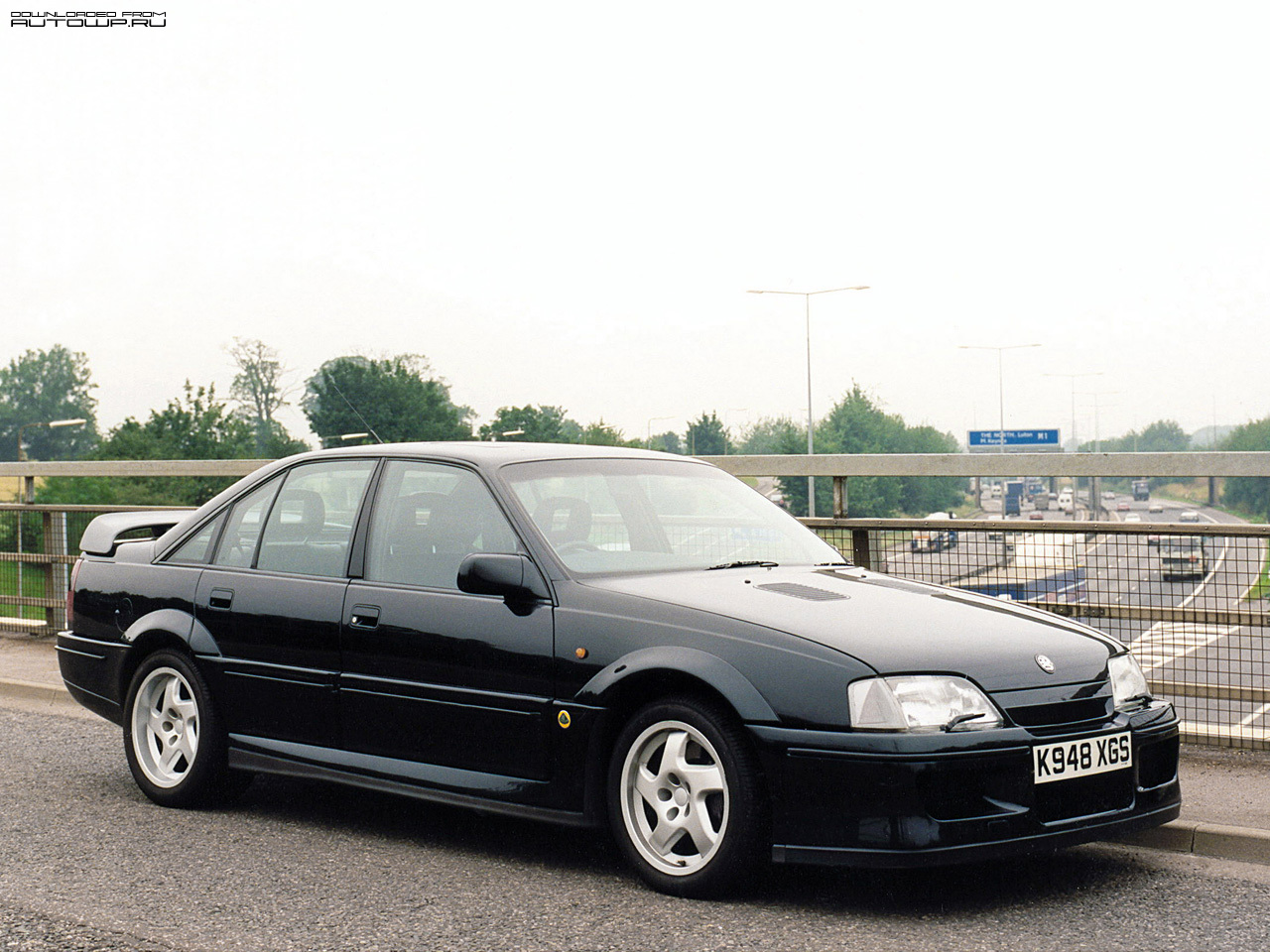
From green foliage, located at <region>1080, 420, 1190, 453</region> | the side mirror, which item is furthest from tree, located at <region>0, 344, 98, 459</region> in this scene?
the side mirror

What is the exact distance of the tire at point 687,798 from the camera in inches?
176

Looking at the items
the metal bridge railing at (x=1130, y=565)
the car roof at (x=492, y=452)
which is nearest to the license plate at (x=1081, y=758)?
the metal bridge railing at (x=1130, y=565)

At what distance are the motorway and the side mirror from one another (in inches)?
103

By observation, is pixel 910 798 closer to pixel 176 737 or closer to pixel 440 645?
pixel 440 645

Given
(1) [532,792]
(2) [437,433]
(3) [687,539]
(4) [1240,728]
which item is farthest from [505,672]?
(2) [437,433]

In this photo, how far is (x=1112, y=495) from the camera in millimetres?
129125

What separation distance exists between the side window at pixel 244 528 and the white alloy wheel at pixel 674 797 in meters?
2.26

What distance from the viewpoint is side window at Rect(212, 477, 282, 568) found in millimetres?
6273

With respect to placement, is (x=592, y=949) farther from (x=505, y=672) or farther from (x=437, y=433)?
(x=437, y=433)

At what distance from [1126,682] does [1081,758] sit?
1.64 feet

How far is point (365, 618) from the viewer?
557 centimetres

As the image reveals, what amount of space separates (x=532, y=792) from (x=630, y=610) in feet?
2.35

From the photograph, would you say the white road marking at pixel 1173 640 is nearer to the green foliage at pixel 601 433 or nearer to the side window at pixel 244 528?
the side window at pixel 244 528

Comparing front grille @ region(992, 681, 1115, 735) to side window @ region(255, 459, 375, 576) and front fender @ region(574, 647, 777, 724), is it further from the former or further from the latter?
side window @ region(255, 459, 375, 576)
